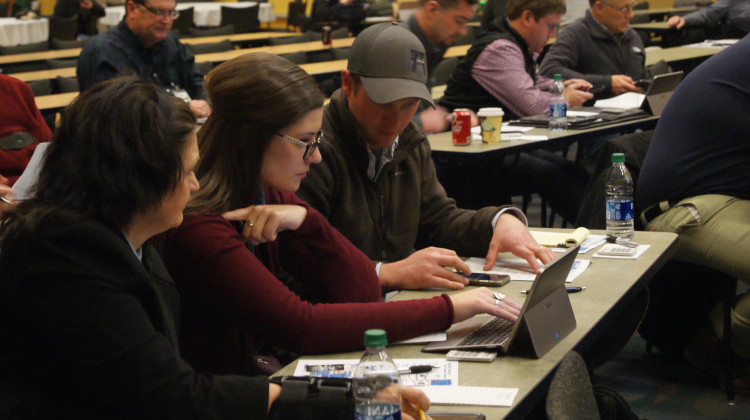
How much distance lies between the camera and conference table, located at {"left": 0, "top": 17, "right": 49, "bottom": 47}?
12.7 m

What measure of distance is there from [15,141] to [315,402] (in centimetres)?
236

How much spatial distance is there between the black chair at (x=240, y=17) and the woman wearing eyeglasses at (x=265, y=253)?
1349cm

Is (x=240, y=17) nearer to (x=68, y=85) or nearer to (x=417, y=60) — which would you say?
(x=68, y=85)

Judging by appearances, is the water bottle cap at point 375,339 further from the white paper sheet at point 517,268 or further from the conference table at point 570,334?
the white paper sheet at point 517,268

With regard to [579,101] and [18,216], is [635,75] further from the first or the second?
[18,216]

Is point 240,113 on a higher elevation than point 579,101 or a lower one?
higher

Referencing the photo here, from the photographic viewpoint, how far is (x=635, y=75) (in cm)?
571

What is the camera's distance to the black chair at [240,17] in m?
15.0

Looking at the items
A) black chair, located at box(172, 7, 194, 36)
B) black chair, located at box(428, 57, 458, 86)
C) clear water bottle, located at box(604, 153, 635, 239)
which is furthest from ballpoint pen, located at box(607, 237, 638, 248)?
black chair, located at box(172, 7, 194, 36)

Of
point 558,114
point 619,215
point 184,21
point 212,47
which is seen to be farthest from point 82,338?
point 184,21

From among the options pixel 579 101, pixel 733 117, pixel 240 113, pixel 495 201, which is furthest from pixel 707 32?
pixel 240 113

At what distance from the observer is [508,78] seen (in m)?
4.81

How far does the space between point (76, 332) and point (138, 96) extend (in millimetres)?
415

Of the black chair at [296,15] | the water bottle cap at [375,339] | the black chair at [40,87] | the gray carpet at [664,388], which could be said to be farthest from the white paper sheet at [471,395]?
the black chair at [296,15]
